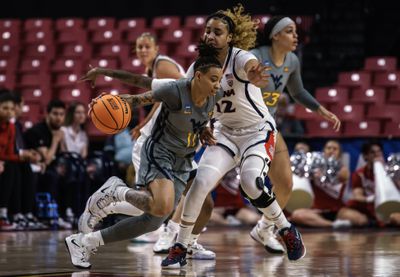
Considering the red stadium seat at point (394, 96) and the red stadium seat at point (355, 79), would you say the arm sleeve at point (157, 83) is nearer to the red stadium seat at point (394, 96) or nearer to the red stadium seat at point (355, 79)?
the red stadium seat at point (394, 96)

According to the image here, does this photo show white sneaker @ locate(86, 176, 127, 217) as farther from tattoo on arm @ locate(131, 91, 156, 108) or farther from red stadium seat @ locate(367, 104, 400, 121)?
red stadium seat @ locate(367, 104, 400, 121)

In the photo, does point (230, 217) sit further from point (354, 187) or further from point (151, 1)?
point (151, 1)

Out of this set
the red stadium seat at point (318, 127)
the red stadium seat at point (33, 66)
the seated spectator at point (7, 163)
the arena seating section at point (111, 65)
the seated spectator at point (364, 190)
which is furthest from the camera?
the red stadium seat at point (33, 66)

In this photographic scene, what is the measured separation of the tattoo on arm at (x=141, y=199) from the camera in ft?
20.0

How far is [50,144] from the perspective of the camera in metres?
11.5

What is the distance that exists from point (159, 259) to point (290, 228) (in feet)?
3.48

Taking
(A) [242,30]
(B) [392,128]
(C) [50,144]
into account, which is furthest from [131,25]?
(A) [242,30]

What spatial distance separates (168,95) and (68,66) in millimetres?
12014

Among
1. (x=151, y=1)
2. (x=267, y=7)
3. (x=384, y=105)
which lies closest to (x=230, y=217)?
(x=384, y=105)

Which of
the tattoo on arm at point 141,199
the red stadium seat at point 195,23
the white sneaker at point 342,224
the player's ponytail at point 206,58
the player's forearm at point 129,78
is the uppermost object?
the red stadium seat at point 195,23

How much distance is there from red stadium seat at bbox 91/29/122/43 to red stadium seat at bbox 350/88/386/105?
541 cm

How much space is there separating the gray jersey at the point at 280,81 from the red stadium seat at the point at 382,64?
7.87 metres

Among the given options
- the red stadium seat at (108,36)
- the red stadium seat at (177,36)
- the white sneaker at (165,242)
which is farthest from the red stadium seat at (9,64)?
the white sneaker at (165,242)

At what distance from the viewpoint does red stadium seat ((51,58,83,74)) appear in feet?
58.5
